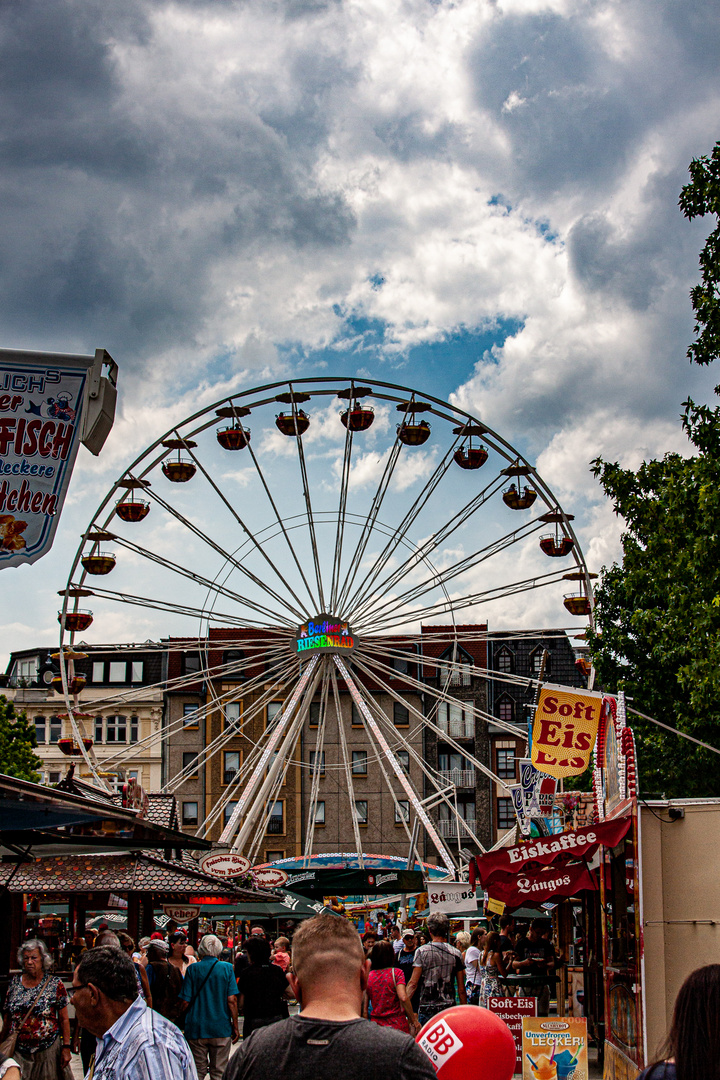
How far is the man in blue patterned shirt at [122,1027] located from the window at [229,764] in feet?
187

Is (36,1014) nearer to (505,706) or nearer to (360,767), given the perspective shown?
(360,767)

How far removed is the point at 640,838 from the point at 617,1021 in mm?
2293

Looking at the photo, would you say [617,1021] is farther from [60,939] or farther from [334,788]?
[334,788]

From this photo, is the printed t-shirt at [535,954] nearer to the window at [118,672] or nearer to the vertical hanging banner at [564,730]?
the vertical hanging banner at [564,730]

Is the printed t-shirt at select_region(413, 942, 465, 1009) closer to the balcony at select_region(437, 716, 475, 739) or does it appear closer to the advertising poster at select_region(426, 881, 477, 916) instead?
the advertising poster at select_region(426, 881, 477, 916)

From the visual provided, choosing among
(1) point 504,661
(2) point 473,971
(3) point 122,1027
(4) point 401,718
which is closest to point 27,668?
(4) point 401,718

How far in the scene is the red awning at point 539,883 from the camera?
1201 cm

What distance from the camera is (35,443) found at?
7125 millimetres

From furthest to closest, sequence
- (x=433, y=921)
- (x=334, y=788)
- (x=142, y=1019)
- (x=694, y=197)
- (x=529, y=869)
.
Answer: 1. (x=334, y=788)
2. (x=694, y=197)
3. (x=529, y=869)
4. (x=433, y=921)
5. (x=142, y=1019)

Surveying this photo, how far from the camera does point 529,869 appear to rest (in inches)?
472

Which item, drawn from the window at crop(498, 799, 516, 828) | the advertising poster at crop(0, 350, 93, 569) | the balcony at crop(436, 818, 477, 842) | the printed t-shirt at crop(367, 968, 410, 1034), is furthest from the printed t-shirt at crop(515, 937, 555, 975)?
the window at crop(498, 799, 516, 828)

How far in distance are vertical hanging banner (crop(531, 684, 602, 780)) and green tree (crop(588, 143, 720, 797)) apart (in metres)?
2.70

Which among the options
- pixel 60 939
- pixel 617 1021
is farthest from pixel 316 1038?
pixel 60 939

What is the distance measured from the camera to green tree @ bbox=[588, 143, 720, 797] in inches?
649
